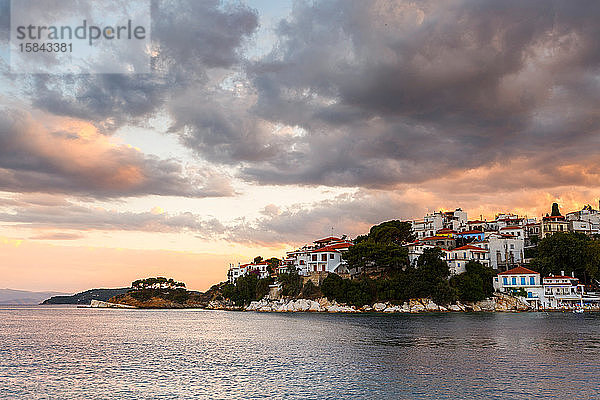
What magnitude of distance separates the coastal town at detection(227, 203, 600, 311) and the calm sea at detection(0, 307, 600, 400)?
3993 centimetres

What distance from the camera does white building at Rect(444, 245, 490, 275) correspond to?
91.7 m

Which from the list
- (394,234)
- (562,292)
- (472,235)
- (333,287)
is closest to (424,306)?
(333,287)

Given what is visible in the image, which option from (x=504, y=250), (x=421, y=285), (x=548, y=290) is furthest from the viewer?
(x=504, y=250)

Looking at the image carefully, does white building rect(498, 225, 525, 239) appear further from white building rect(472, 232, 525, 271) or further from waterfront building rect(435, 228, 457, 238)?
waterfront building rect(435, 228, 457, 238)

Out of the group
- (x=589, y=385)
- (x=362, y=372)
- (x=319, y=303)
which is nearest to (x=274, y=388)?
(x=362, y=372)

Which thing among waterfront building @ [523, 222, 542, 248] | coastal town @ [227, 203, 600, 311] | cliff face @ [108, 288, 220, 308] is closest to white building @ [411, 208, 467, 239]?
coastal town @ [227, 203, 600, 311]

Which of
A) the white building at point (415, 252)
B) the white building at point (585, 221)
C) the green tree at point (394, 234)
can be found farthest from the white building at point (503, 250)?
the green tree at point (394, 234)

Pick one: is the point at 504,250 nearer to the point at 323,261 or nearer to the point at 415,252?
the point at 415,252

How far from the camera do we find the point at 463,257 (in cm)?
9419

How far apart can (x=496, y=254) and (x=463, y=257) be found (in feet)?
35.6

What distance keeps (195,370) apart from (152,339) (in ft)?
67.8

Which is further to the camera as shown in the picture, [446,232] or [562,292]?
[446,232]

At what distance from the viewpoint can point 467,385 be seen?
81.7 feet

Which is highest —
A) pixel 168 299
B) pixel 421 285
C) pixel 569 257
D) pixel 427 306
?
pixel 569 257
